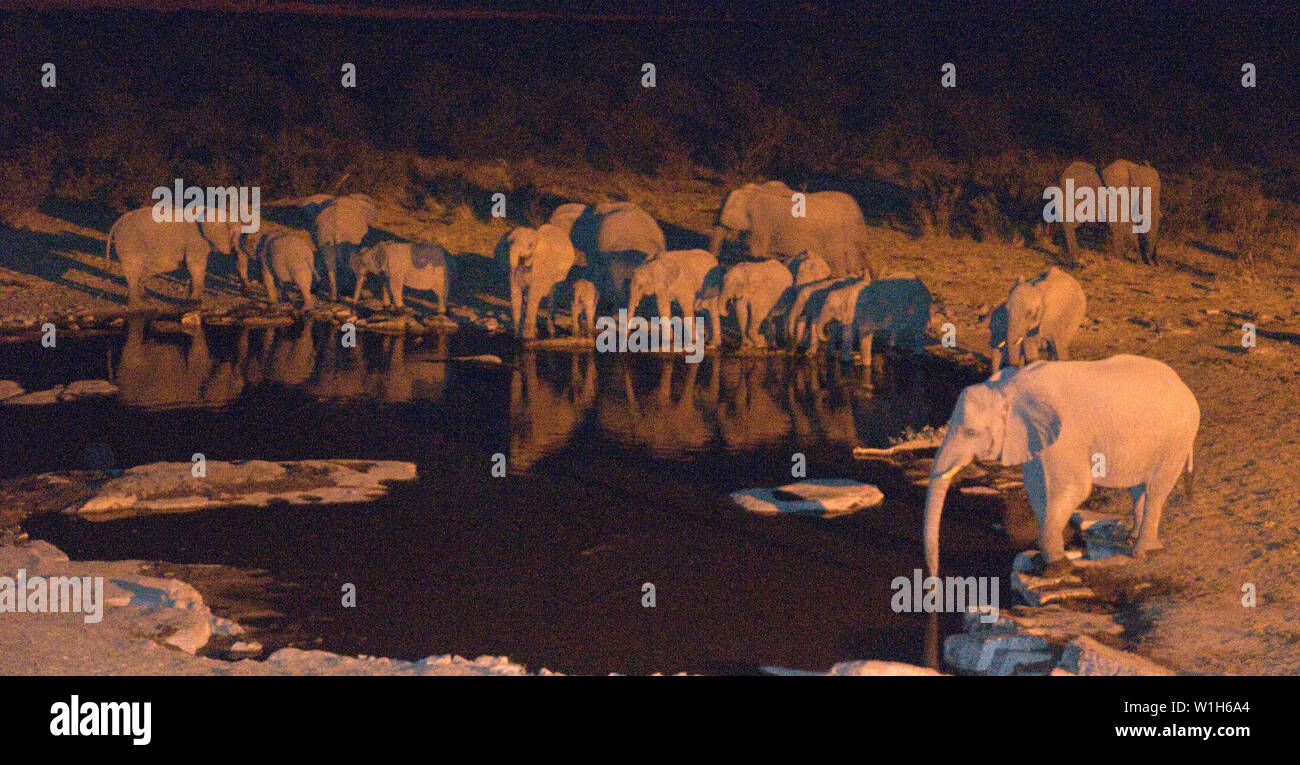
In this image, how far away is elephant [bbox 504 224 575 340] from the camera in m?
18.4

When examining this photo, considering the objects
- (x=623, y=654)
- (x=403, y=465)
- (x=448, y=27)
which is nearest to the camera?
(x=623, y=654)

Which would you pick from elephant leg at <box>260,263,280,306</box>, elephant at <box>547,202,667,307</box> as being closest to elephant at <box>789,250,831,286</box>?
elephant at <box>547,202,667,307</box>

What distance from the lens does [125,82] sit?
36562mm

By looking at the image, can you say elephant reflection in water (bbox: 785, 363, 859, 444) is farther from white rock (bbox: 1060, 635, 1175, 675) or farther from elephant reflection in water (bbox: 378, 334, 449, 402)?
white rock (bbox: 1060, 635, 1175, 675)

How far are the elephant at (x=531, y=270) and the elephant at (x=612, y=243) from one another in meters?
1.00

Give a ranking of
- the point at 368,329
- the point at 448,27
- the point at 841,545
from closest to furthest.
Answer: the point at 841,545 < the point at 368,329 < the point at 448,27

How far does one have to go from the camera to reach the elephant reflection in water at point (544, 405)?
12633 millimetres

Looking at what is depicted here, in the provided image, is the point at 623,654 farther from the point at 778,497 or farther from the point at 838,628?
the point at 778,497

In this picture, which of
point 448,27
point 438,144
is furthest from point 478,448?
point 448,27

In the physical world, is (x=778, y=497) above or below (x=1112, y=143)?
below

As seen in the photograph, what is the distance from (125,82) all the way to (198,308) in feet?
61.6

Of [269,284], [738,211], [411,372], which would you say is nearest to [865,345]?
[411,372]

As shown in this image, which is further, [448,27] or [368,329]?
[448,27]

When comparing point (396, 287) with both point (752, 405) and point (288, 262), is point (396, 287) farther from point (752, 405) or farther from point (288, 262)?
point (752, 405)
